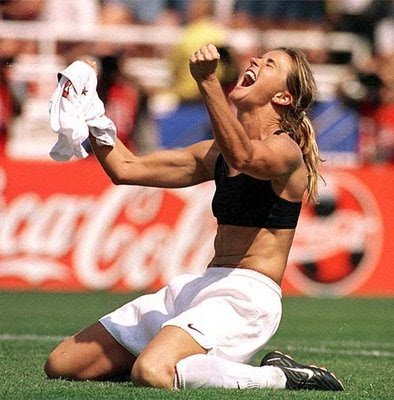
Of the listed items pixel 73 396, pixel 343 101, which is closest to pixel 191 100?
pixel 343 101

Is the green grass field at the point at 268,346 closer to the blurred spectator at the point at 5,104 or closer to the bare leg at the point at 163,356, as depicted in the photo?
the bare leg at the point at 163,356

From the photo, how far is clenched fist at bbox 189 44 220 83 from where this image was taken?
686 cm

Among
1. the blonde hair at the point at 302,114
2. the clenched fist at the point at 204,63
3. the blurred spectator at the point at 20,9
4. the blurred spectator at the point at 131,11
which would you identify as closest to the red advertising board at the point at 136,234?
the blurred spectator at the point at 20,9

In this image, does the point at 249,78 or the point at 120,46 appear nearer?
the point at 249,78

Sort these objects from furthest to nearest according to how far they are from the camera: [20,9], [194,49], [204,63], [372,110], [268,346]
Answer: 1. [20,9]
2. [372,110]
3. [194,49]
4. [268,346]
5. [204,63]

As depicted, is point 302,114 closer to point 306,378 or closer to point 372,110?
point 306,378

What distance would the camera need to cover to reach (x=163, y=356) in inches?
276

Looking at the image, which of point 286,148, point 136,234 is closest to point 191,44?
point 136,234

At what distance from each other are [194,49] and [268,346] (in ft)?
22.8

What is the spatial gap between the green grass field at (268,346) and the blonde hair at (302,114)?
49.3 inches

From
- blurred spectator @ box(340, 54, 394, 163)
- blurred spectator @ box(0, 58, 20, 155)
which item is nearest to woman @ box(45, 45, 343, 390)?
blurred spectator @ box(0, 58, 20, 155)

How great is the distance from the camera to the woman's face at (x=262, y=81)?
296 inches

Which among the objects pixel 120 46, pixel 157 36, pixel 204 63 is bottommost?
pixel 120 46

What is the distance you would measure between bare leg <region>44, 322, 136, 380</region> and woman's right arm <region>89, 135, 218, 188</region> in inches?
36.3
